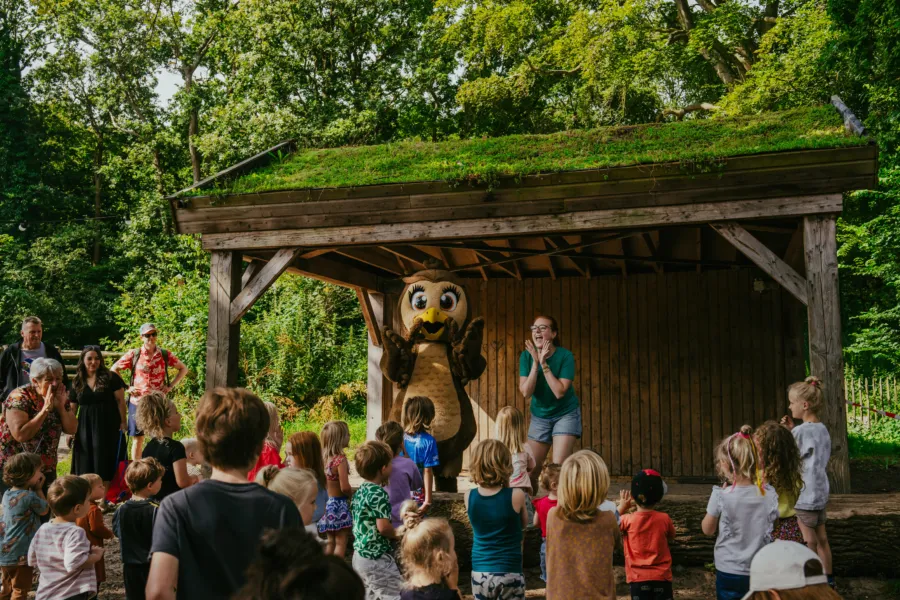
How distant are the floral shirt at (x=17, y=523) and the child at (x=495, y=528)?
2620 mm

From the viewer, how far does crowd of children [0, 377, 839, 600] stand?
2402mm

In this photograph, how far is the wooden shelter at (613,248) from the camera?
6586 millimetres

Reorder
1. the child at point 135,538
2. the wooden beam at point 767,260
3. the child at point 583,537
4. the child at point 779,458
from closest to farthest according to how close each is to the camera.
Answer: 1. the child at point 583,537
2. the child at point 135,538
3. the child at point 779,458
4. the wooden beam at point 767,260

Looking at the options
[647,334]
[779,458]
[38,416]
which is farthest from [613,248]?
[38,416]

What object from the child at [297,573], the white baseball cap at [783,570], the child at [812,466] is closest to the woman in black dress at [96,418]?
the child at [812,466]

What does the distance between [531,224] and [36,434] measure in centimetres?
414

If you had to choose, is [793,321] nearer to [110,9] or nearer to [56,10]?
[110,9]

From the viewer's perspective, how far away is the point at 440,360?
769 centimetres

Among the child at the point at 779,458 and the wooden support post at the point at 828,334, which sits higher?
the wooden support post at the point at 828,334

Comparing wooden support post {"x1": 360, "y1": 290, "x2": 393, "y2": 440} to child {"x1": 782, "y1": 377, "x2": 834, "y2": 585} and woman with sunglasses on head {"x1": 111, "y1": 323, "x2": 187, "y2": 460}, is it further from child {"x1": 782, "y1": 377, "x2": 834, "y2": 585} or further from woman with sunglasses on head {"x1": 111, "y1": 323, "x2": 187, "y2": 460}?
child {"x1": 782, "y1": 377, "x2": 834, "y2": 585}

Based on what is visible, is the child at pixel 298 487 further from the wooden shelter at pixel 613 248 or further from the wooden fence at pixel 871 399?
the wooden fence at pixel 871 399

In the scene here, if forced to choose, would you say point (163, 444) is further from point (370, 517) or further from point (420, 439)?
point (420, 439)

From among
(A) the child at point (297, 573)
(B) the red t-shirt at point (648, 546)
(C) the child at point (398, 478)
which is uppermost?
(A) the child at point (297, 573)

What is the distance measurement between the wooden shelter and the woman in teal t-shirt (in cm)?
125
